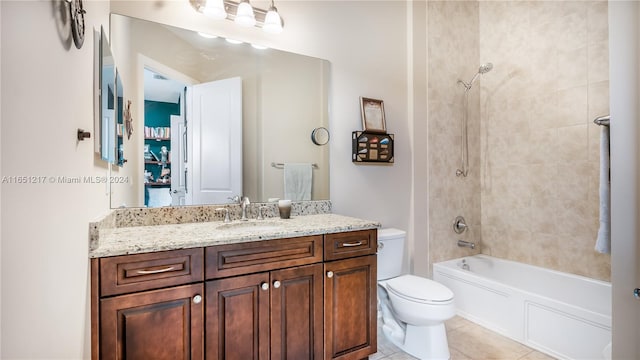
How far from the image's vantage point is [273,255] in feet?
4.88

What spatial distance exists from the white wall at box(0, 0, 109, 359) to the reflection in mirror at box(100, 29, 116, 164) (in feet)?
0.66

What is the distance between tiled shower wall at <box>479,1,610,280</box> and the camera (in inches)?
93.7

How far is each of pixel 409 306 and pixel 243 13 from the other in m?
2.07

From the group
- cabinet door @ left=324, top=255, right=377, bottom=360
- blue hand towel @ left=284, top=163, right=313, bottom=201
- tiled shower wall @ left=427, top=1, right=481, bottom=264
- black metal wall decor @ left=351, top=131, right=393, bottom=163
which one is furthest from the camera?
tiled shower wall @ left=427, top=1, right=481, bottom=264

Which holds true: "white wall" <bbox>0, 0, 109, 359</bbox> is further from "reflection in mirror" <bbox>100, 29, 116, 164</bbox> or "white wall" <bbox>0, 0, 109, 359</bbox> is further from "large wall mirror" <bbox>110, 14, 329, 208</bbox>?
"large wall mirror" <bbox>110, 14, 329, 208</bbox>

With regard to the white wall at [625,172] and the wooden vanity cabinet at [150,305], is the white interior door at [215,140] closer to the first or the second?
the wooden vanity cabinet at [150,305]

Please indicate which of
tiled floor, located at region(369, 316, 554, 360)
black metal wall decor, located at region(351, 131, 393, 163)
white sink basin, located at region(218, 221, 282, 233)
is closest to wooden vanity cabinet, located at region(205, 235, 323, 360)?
white sink basin, located at region(218, 221, 282, 233)

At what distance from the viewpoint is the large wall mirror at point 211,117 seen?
1.71 m

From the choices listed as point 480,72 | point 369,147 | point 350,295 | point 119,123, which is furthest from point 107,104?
point 480,72

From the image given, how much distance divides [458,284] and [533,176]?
46.3 inches

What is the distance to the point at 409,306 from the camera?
6.19ft

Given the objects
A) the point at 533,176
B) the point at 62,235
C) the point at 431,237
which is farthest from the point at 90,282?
the point at 533,176

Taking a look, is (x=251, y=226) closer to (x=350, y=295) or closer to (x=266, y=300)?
(x=266, y=300)

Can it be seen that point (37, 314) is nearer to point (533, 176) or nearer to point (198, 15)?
point (198, 15)
